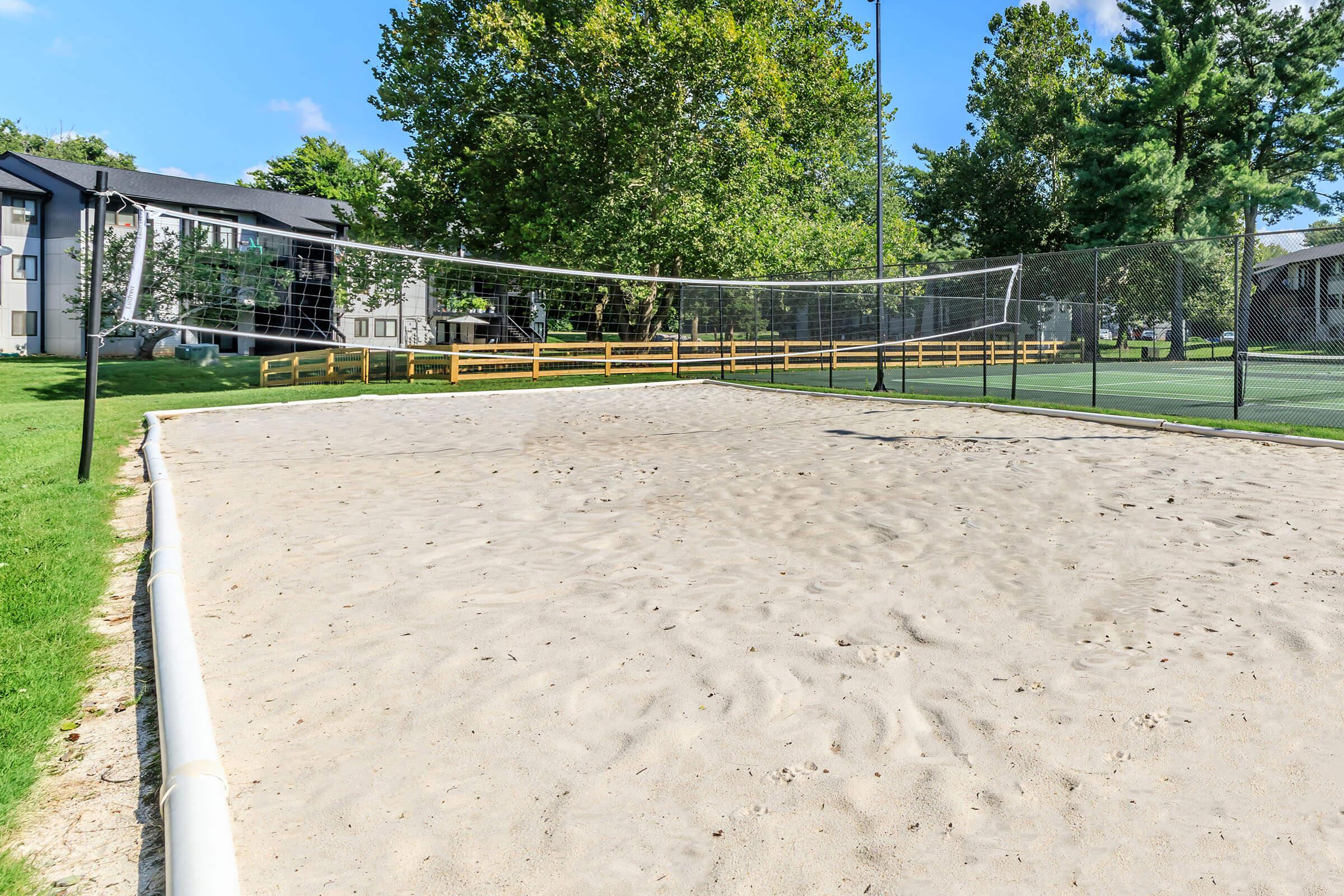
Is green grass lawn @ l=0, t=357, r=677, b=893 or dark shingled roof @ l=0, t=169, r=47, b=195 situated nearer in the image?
green grass lawn @ l=0, t=357, r=677, b=893

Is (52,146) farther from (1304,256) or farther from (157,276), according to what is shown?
(1304,256)

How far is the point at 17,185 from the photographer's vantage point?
35625 millimetres

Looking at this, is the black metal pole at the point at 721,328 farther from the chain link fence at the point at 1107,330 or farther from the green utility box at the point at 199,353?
the green utility box at the point at 199,353

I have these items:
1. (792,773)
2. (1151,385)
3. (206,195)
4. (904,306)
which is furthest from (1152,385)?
(206,195)

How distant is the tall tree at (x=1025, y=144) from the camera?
41.3m

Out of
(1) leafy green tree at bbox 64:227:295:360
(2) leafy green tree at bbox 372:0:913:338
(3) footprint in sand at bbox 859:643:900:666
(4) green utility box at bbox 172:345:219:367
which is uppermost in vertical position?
(2) leafy green tree at bbox 372:0:913:338

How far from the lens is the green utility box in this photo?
32469mm

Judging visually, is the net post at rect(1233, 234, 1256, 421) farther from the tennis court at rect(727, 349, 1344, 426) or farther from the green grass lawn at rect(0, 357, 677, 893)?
the green grass lawn at rect(0, 357, 677, 893)

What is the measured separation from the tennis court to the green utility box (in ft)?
74.4

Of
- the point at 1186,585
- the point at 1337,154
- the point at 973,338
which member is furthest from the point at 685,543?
the point at 1337,154

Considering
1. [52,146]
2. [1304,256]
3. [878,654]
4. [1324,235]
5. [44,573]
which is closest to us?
[878,654]

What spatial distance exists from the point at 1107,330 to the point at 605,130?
548 inches

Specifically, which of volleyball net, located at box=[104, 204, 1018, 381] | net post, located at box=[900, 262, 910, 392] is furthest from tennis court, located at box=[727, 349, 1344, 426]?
volleyball net, located at box=[104, 204, 1018, 381]

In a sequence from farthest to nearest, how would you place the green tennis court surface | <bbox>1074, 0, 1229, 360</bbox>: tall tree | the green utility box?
the green utility box
<bbox>1074, 0, 1229, 360</bbox>: tall tree
the green tennis court surface
